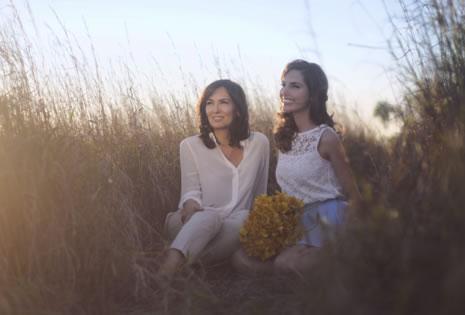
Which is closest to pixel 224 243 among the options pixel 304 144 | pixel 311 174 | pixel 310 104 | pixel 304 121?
pixel 311 174

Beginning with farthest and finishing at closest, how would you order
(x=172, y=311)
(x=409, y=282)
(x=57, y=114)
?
(x=57, y=114)
(x=172, y=311)
(x=409, y=282)

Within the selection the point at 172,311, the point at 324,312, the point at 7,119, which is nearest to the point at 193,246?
the point at 172,311

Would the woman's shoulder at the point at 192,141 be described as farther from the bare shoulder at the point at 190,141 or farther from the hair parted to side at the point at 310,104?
the hair parted to side at the point at 310,104

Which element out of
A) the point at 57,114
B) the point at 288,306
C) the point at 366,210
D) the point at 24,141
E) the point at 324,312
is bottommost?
the point at 288,306

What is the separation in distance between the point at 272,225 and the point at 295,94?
0.84m

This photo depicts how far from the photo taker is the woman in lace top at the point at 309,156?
3.27 meters

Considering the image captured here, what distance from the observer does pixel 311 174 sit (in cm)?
337

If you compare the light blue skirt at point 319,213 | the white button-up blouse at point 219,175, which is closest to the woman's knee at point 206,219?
the white button-up blouse at point 219,175

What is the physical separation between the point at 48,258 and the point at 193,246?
96cm

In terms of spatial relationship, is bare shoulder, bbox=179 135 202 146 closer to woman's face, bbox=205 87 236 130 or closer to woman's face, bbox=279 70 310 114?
woman's face, bbox=205 87 236 130

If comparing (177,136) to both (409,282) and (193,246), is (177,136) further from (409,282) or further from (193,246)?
(409,282)

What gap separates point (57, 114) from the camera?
11.9ft

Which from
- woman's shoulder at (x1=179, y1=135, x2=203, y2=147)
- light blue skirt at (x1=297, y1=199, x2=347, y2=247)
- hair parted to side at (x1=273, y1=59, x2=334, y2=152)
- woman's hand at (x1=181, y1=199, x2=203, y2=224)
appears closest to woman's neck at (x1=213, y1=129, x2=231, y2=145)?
woman's shoulder at (x1=179, y1=135, x2=203, y2=147)

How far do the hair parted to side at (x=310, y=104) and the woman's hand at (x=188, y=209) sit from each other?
23.7 inches
